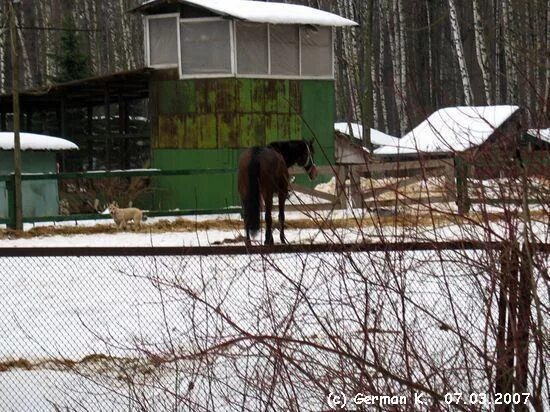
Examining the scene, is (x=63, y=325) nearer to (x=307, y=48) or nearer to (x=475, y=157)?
(x=475, y=157)

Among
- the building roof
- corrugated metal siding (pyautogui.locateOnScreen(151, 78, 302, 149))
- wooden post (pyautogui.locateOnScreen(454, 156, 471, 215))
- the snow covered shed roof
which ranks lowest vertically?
wooden post (pyautogui.locateOnScreen(454, 156, 471, 215))

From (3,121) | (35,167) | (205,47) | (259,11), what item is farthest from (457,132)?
(3,121)

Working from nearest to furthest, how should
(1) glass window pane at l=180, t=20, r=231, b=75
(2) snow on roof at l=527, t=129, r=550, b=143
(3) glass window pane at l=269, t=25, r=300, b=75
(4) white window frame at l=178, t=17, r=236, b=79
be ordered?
(2) snow on roof at l=527, t=129, r=550, b=143 → (4) white window frame at l=178, t=17, r=236, b=79 → (1) glass window pane at l=180, t=20, r=231, b=75 → (3) glass window pane at l=269, t=25, r=300, b=75

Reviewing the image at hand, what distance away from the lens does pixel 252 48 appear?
83.0ft

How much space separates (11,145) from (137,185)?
9.92ft

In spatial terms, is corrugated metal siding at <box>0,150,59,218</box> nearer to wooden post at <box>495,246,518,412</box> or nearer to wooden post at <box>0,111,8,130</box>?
wooden post at <box>0,111,8,130</box>

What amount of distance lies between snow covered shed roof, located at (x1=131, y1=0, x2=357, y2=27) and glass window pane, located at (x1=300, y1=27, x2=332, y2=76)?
1.56 ft

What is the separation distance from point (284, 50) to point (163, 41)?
123 inches

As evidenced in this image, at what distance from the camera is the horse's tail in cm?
1311

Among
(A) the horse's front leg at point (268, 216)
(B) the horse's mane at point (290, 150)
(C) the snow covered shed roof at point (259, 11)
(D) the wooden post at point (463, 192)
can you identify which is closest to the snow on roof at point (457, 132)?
(D) the wooden post at point (463, 192)

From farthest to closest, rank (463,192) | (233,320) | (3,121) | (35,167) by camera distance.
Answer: (3,121) → (35,167) → (233,320) → (463,192)

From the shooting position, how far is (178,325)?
9.98m

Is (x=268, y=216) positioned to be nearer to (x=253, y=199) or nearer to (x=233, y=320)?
(x=253, y=199)

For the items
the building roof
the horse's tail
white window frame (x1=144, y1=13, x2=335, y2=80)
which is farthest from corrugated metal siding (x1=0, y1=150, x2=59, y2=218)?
the horse's tail
